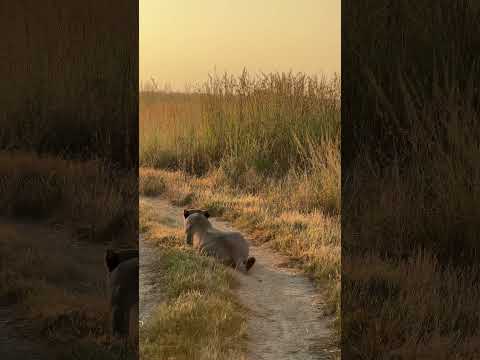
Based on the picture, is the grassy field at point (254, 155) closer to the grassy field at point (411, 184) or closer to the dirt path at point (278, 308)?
the dirt path at point (278, 308)

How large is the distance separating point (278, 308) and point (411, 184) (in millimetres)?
1305

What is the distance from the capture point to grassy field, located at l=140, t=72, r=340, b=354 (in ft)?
13.5

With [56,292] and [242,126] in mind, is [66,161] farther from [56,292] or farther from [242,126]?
[242,126]

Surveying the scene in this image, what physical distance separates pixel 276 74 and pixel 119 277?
3424 millimetres

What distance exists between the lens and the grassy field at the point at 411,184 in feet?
6.83

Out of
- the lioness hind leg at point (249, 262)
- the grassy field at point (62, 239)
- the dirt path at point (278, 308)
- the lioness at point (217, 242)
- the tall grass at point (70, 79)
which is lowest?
the dirt path at point (278, 308)

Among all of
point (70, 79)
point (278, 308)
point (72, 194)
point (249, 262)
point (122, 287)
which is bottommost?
point (278, 308)

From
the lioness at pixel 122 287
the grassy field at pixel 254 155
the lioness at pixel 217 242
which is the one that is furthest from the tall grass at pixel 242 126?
the lioness at pixel 122 287

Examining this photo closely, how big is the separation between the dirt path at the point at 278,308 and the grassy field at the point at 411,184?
0.74m

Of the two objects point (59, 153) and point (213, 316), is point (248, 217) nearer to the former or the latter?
point (213, 316)

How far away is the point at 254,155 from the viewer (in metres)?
4.47

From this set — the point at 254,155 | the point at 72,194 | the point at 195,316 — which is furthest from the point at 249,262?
the point at 72,194

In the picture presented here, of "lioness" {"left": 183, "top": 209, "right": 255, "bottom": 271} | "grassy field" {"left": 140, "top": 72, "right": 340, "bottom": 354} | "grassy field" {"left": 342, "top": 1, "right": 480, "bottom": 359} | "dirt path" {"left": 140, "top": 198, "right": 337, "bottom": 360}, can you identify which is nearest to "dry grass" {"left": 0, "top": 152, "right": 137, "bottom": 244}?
"grassy field" {"left": 342, "top": 1, "right": 480, "bottom": 359}

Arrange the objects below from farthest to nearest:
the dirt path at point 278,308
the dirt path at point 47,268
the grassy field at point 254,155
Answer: the grassy field at point 254,155
the dirt path at point 278,308
the dirt path at point 47,268
